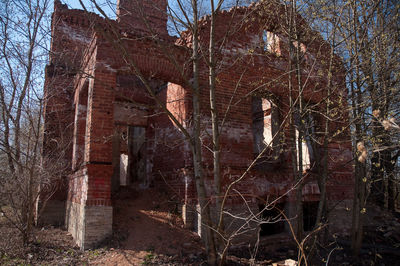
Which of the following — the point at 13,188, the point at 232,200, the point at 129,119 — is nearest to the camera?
the point at 13,188

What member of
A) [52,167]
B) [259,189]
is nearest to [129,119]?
[52,167]

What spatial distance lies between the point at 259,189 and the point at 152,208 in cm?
271

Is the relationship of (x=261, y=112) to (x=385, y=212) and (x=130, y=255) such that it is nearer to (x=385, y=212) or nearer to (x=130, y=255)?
(x=385, y=212)

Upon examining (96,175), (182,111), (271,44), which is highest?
(271,44)

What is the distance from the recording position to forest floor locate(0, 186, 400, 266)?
5504 millimetres

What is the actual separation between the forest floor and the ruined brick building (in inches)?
15.5

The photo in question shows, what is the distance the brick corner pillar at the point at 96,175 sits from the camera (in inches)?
235

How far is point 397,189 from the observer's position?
12273mm

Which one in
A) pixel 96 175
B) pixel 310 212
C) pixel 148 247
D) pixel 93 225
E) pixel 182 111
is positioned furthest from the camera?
pixel 310 212

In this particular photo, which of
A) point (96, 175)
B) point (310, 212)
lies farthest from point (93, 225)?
point (310, 212)

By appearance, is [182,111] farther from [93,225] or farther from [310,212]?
[310,212]

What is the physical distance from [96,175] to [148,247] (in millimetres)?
1799

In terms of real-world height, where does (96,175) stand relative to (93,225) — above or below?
above

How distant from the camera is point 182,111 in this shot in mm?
7430
